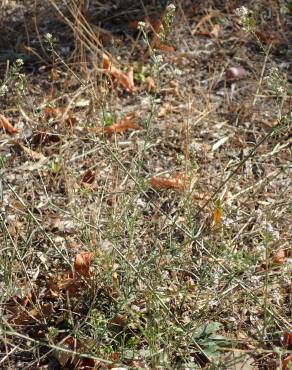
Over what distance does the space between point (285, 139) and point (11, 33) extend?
5.46ft

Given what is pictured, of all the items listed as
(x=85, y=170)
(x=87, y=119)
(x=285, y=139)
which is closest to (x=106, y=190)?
(x=85, y=170)

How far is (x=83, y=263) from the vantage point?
2.45 metres

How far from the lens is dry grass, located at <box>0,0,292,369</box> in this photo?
224cm

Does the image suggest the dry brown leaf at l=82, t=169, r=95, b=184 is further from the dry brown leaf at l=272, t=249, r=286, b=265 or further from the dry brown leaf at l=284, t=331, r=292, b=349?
the dry brown leaf at l=284, t=331, r=292, b=349

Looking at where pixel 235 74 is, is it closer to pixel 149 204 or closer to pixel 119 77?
pixel 119 77

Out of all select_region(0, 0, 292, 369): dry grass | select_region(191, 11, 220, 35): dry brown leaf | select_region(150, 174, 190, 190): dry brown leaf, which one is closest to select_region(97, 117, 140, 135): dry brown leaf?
select_region(0, 0, 292, 369): dry grass

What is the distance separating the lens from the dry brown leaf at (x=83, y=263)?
244 centimetres

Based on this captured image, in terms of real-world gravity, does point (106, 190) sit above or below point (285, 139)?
above

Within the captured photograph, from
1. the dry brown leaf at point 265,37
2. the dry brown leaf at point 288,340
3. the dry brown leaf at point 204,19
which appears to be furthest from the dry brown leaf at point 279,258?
the dry brown leaf at point 204,19

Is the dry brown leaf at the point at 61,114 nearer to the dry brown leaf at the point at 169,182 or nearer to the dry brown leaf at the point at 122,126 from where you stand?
the dry brown leaf at the point at 122,126

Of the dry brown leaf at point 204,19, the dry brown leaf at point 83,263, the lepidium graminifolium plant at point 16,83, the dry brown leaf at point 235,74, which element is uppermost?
the lepidium graminifolium plant at point 16,83

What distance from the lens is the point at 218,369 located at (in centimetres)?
196

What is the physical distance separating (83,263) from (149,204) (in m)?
0.52

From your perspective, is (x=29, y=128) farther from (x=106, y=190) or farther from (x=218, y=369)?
(x=218, y=369)
